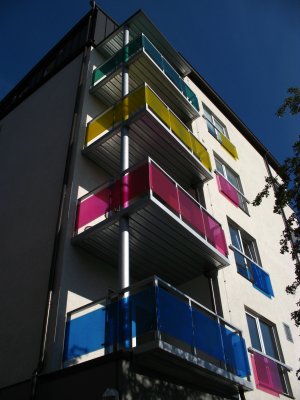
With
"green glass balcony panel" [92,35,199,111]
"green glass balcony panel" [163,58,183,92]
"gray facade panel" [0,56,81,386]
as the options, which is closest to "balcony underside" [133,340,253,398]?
"gray facade panel" [0,56,81,386]

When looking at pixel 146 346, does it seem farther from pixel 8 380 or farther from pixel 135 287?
pixel 8 380

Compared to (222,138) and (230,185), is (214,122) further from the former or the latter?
(230,185)

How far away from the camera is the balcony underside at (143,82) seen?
1330 cm

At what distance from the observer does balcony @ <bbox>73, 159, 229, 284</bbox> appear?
9352 millimetres

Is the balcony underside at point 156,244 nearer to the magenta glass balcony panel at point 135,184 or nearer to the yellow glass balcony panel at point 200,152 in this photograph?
the magenta glass balcony panel at point 135,184

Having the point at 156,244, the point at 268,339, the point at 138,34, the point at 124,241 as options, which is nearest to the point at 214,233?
the point at 156,244

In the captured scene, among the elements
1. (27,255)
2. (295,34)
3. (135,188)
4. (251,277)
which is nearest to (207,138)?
(295,34)

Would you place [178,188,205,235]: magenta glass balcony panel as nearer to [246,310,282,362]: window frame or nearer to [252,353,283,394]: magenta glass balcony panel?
[246,310,282,362]: window frame

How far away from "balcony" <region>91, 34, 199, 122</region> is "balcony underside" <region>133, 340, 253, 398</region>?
864 centimetres

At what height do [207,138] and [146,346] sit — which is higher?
[207,138]

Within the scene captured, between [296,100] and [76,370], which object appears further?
[296,100]

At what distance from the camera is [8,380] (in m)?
8.21

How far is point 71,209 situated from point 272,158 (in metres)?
16.8

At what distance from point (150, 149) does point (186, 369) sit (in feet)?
20.9
